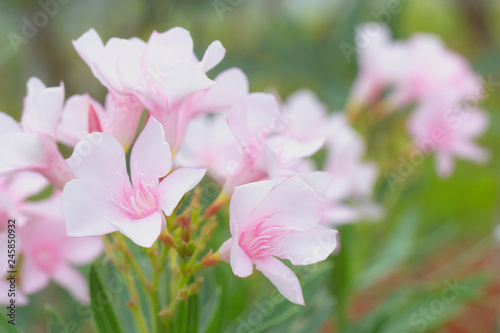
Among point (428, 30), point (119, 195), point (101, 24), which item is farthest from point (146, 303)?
point (428, 30)

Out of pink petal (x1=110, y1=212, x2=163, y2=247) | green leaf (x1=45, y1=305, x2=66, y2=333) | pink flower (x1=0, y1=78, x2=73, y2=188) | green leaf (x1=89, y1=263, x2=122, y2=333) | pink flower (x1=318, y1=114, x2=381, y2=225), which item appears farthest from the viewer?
pink flower (x1=318, y1=114, x2=381, y2=225)

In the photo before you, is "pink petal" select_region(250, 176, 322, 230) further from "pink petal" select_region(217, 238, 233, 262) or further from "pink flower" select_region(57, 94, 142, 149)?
"pink flower" select_region(57, 94, 142, 149)

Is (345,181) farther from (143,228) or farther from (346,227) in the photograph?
(143,228)

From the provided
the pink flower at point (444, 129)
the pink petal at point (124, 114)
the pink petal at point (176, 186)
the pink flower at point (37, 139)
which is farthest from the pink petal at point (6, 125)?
the pink flower at point (444, 129)

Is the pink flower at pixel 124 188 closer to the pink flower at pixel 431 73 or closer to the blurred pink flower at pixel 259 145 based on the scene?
the blurred pink flower at pixel 259 145

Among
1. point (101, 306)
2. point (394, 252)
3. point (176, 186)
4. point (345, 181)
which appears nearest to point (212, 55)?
point (176, 186)

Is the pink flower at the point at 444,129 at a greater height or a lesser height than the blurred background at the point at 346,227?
greater

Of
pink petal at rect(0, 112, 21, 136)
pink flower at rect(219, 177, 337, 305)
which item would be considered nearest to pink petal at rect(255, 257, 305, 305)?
pink flower at rect(219, 177, 337, 305)
